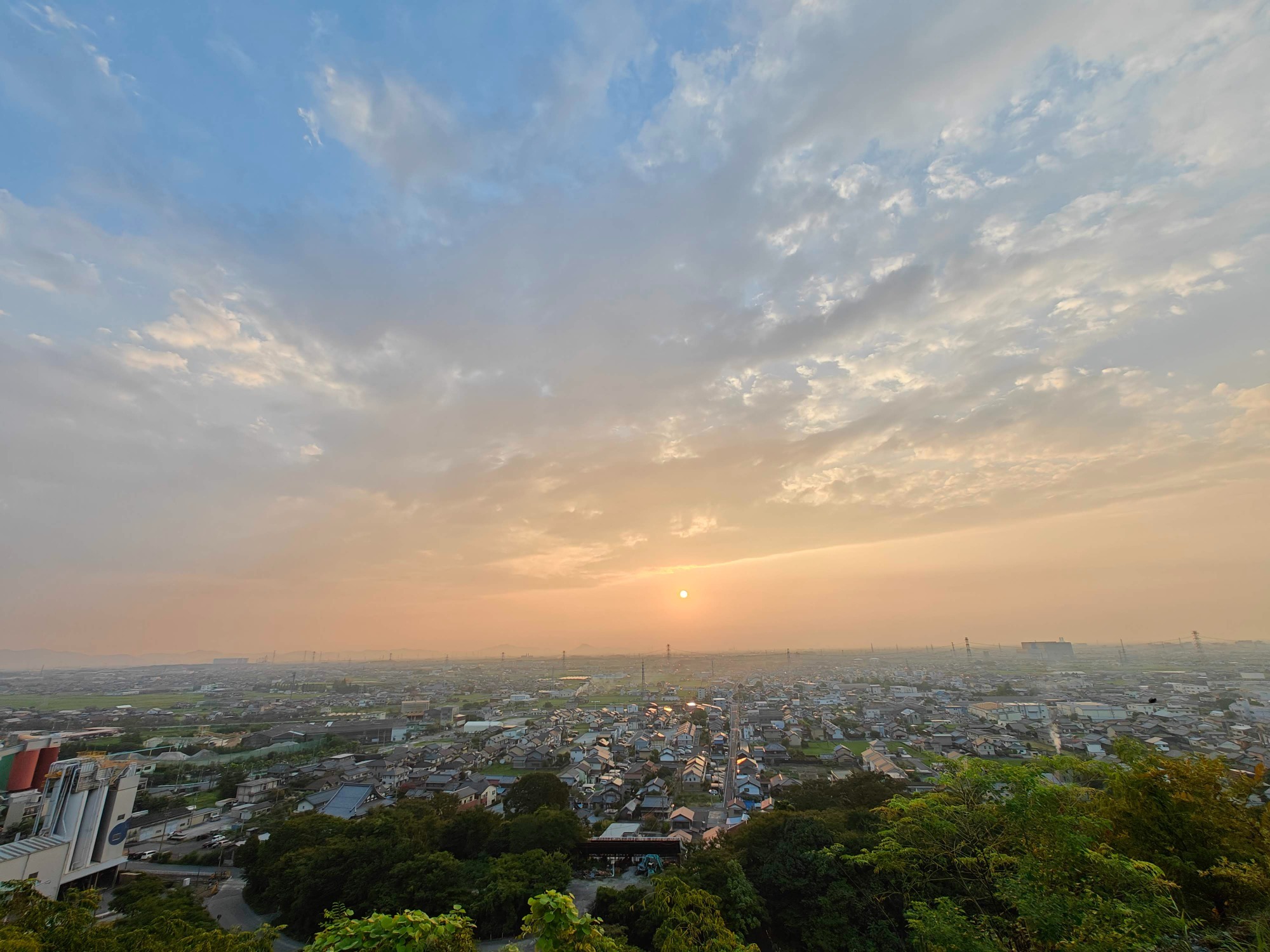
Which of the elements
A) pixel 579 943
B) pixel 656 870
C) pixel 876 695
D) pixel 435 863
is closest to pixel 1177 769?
pixel 579 943

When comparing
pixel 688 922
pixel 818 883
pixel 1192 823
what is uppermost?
pixel 1192 823

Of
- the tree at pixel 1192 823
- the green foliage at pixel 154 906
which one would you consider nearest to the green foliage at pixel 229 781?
the green foliage at pixel 154 906

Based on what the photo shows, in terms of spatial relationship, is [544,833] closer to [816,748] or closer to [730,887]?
[730,887]

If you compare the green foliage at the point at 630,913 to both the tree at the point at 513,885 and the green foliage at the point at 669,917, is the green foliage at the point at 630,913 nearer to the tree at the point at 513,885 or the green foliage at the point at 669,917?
the green foliage at the point at 669,917

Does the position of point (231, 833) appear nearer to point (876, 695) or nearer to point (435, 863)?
point (435, 863)

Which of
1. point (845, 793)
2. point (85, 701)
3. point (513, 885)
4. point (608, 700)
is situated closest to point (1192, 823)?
point (845, 793)

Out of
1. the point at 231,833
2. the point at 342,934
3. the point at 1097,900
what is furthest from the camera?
the point at 231,833
